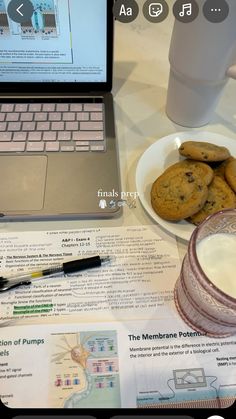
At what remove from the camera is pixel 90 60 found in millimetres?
490

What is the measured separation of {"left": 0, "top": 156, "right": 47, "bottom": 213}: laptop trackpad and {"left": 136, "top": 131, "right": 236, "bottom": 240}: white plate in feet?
0.44

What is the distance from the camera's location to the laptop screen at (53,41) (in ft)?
1.43

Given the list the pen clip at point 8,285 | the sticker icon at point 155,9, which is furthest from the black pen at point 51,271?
the sticker icon at point 155,9

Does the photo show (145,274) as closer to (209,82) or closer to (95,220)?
(95,220)

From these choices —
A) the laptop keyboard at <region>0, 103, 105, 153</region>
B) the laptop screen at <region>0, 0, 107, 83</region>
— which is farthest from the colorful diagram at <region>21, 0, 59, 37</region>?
the laptop keyboard at <region>0, 103, 105, 153</region>

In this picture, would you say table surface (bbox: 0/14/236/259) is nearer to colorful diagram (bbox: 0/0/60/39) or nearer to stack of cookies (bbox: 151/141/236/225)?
stack of cookies (bbox: 151/141/236/225)

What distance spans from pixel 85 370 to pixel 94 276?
0.10 metres

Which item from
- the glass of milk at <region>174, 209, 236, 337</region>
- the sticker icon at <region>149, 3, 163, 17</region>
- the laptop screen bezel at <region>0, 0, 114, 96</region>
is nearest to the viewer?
the glass of milk at <region>174, 209, 236, 337</region>

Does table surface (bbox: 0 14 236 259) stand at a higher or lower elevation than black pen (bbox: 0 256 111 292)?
higher

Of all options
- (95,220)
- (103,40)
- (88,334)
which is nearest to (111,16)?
(103,40)

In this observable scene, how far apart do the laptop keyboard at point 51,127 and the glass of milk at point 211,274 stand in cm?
22

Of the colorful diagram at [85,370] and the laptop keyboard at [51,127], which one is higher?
the laptop keyboard at [51,127]

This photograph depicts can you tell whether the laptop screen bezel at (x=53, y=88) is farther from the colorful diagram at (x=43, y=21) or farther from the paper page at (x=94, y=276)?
the paper page at (x=94, y=276)

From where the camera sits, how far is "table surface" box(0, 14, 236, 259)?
0.45m
